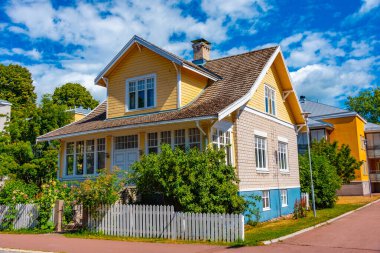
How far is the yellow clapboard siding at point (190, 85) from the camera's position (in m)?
16.9

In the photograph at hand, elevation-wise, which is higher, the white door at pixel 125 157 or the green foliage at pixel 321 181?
the white door at pixel 125 157

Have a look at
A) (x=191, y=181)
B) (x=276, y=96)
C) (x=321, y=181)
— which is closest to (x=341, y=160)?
(x=321, y=181)

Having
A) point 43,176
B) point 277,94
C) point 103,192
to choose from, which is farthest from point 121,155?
point 277,94

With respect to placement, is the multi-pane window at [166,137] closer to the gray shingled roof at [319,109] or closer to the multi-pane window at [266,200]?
the multi-pane window at [266,200]

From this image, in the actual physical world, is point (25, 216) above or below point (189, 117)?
below

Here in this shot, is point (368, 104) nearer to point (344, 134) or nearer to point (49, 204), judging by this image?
point (344, 134)

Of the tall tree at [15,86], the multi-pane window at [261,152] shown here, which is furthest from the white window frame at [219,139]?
the tall tree at [15,86]

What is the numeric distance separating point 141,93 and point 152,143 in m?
2.61

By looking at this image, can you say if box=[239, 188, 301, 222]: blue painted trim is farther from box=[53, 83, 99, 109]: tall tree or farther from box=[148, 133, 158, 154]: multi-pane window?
box=[53, 83, 99, 109]: tall tree

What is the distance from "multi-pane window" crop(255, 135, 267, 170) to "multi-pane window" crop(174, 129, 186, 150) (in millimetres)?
3970

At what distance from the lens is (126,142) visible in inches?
698

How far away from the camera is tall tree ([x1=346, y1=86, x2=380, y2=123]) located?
71188mm

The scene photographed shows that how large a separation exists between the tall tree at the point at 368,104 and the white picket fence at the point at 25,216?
228 feet

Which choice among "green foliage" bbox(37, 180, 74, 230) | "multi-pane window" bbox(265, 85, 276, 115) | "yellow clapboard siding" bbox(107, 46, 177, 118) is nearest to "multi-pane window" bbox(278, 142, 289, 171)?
"multi-pane window" bbox(265, 85, 276, 115)
